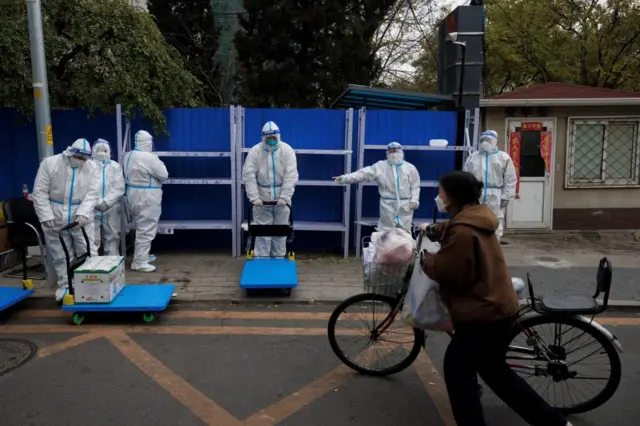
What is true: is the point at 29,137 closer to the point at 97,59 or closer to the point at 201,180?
the point at 97,59

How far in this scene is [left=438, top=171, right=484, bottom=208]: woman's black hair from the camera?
3.15m

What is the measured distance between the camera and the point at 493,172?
7.96 meters

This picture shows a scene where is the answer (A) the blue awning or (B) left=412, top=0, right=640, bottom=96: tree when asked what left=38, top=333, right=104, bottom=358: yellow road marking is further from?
(B) left=412, top=0, right=640, bottom=96: tree

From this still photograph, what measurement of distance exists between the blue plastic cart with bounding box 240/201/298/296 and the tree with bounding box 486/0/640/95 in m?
12.9

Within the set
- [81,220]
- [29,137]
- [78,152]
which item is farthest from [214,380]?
[29,137]

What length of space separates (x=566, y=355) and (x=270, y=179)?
4.93 metres

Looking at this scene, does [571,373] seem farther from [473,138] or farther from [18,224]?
[18,224]

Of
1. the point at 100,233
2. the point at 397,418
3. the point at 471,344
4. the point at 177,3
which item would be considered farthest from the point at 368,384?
the point at 177,3

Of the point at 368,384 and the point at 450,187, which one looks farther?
the point at 368,384

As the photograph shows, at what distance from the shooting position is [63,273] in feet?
20.5

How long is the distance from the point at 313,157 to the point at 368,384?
16.6 feet

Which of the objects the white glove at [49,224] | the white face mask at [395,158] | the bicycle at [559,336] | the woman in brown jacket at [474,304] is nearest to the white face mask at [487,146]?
the white face mask at [395,158]

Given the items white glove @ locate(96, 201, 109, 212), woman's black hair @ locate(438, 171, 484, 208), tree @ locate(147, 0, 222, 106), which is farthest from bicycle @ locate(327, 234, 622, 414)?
tree @ locate(147, 0, 222, 106)

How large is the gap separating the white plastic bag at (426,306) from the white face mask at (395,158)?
4.20 m
